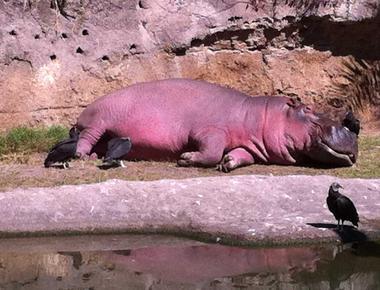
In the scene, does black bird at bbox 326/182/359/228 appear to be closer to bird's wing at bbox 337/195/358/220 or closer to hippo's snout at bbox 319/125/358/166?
bird's wing at bbox 337/195/358/220

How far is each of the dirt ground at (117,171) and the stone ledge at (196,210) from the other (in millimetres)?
619

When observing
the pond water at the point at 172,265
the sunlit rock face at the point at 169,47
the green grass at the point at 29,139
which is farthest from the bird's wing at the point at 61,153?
the sunlit rock face at the point at 169,47

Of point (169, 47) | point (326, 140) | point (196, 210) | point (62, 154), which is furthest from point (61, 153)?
point (169, 47)

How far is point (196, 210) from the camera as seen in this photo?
6.61 metres

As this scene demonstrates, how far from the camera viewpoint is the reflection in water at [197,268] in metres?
5.35

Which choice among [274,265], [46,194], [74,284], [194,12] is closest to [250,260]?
[274,265]

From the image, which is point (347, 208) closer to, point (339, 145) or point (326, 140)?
point (339, 145)

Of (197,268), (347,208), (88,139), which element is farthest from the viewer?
(88,139)

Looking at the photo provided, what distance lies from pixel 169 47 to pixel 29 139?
7.01 ft

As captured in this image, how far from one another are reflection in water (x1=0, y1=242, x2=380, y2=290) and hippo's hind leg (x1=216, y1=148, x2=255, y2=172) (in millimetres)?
2457

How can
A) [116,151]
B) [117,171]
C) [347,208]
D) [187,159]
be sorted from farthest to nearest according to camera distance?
→ [187,159] < [116,151] < [117,171] < [347,208]

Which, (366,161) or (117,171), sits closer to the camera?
(117,171)

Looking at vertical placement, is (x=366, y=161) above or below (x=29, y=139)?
below

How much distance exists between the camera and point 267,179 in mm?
7219
